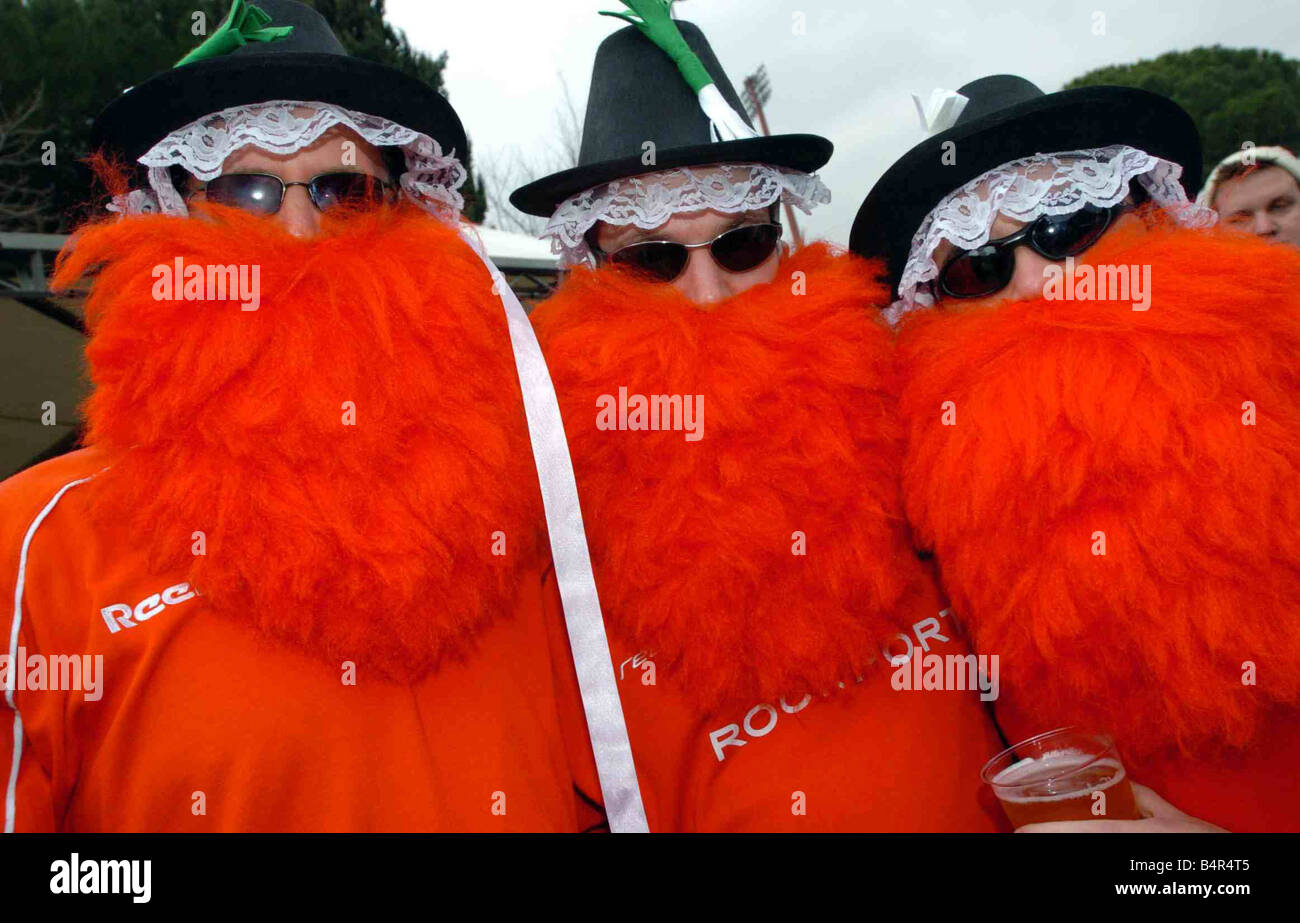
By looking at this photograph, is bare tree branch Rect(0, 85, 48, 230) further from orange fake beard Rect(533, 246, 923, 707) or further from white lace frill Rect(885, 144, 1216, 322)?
white lace frill Rect(885, 144, 1216, 322)

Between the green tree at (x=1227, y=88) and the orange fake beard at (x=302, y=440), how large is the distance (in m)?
11.7

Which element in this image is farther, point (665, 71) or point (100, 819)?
point (665, 71)

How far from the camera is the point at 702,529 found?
1604 millimetres

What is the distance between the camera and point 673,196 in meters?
1.92

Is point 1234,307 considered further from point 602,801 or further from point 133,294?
point 133,294

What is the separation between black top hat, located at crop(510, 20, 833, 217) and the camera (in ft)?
6.26

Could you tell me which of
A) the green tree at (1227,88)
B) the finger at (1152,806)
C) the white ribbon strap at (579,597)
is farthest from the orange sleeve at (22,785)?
the green tree at (1227,88)

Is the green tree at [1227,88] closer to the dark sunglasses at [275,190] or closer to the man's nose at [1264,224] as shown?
the man's nose at [1264,224]

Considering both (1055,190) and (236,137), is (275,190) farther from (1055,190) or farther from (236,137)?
(1055,190)

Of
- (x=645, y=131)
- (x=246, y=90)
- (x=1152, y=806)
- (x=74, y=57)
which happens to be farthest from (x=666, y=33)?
(x=74, y=57)

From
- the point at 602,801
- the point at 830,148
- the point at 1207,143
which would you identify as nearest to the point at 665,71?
the point at 830,148

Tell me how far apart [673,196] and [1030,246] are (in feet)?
2.47

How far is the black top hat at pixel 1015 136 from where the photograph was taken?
1776 millimetres
